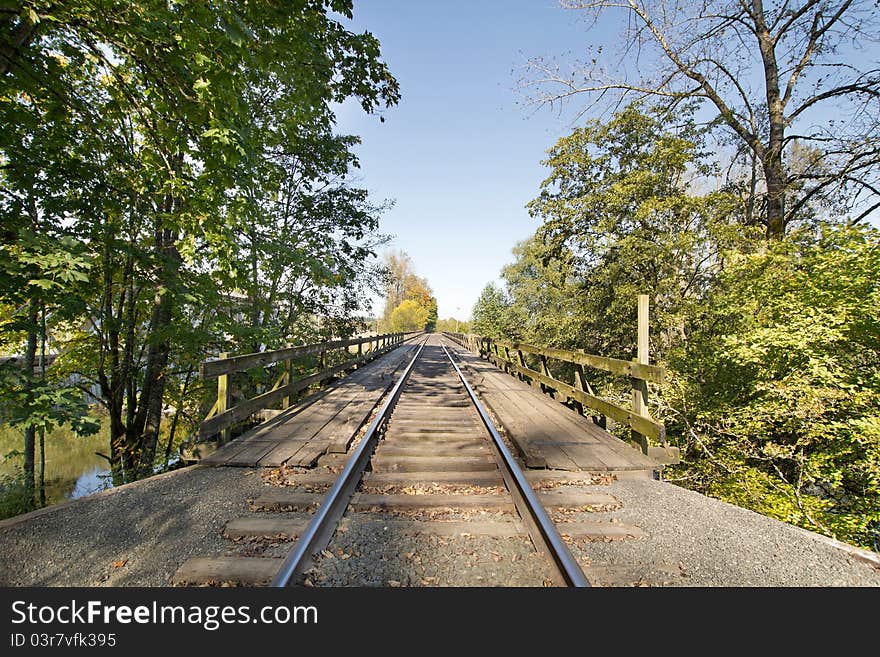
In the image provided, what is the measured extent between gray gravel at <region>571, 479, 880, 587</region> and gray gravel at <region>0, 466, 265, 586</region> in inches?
98.8

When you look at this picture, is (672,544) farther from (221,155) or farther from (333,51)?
(333,51)

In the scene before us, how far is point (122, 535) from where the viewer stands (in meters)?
2.39

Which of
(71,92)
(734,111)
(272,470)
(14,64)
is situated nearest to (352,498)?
(272,470)

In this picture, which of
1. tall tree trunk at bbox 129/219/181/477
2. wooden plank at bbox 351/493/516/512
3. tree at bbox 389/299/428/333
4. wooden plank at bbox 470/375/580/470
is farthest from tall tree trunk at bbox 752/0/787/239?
tree at bbox 389/299/428/333

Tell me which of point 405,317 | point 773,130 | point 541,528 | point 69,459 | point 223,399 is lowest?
point 69,459

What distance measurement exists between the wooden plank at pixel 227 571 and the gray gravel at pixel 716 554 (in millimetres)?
1849

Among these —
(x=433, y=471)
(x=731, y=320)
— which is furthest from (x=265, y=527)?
(x=731, y=320)

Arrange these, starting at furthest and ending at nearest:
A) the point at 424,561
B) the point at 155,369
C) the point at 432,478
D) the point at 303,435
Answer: the point at 155,369 → the point at 303,435 → the point at 432,478 → the point at 424,561

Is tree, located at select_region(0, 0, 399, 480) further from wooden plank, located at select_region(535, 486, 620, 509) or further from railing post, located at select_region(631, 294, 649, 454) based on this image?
railing post, located at select_region(631, 294, 649, 454)

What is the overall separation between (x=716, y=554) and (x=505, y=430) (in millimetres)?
2779

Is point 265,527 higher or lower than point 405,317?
lower

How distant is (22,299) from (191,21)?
3.80 m

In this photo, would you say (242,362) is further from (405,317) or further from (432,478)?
(405,317)

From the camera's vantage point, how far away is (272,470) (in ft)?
11.7
